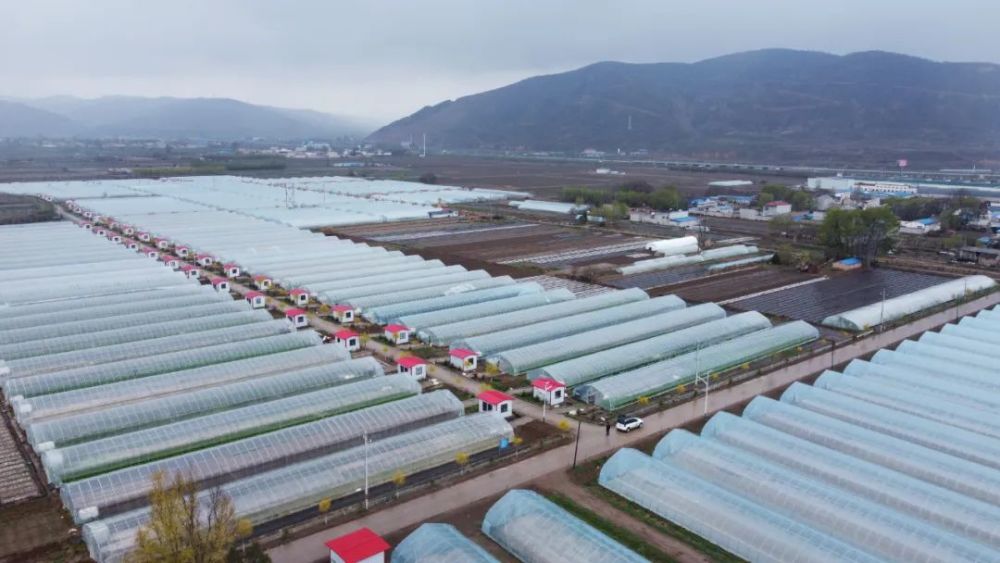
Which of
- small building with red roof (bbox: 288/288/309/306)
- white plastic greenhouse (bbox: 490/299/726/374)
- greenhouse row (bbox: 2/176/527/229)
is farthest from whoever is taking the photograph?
greenhouse row (bbox: 2/176/527/229)

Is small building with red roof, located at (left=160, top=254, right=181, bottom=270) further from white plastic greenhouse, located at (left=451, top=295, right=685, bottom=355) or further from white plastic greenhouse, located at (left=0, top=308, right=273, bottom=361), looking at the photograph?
white plastic greenhouse, located at (left=451, top=295, right=685, bottom=355)

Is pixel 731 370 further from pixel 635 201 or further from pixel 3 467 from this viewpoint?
pixel 635 201

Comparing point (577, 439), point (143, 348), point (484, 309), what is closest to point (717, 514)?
point (577, 439)

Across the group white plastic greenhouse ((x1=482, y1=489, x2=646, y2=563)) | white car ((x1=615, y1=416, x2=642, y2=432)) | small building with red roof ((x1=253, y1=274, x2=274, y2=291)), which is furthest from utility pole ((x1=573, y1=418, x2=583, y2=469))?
small building with red roof ((x1=253, y1=274, x2=274, y2=291))

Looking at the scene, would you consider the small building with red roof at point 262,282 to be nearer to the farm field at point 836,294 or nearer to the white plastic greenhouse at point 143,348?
the white plastic greenhouse at point 143,348

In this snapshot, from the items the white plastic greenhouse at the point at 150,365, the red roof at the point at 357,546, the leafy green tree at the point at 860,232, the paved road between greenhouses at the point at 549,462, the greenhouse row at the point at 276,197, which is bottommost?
the paved road between greenhouses at the point at 549,462

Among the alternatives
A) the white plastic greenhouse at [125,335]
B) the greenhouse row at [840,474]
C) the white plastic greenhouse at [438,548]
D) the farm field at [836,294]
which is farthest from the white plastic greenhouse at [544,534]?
the farm field at [836,294]

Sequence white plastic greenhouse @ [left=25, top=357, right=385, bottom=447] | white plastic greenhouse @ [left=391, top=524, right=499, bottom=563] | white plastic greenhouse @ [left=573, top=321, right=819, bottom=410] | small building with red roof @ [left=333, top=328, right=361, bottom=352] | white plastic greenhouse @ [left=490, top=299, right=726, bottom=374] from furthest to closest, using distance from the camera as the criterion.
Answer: small building with red roof @ [left=333, top=328, right=361, bottom=352], white plastic greenhouse @ [left=490, top=299, right=726, bottom=374], white plastic greenhouse @ [left=573, top=321, right=819, bottom=410], white plastic greenhouse @ [left=25, top=357, right=385, bottom=447], white plastic greenhouse @ [left=391, top=524, right=499, bottom=563]
